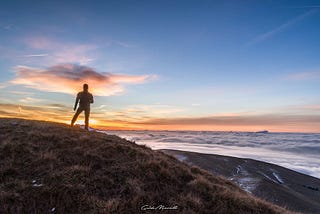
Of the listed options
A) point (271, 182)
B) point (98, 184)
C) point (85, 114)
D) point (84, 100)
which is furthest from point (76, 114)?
point (271, 182)

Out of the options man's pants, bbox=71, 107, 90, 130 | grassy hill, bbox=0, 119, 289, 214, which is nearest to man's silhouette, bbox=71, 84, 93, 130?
man's pants, bbox=71, 107, 90, 130

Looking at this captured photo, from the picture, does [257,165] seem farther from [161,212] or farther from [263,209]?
[161,212]

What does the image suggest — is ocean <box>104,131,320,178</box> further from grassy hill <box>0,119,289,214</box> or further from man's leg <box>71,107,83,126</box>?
grassy hill <box>0,119,289,214</box>

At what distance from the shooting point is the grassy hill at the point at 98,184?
23.8 feet

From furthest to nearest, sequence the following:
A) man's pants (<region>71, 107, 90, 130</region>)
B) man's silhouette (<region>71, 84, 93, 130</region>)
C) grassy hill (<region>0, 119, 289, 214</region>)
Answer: man's pants (<region>71, 107, 90, 130</region>), man's silhouette (<region>71, 84, 93, 130</region>), grassy hill (<region>0, 119, 289, 214</region>)

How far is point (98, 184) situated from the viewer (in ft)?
28.1

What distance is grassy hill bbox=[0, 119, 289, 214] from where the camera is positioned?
23.8ft

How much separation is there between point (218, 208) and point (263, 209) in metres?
1.92

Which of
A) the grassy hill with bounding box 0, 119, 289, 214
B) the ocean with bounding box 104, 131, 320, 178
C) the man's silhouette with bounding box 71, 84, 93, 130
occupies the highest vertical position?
the man's silhouette with bounding box 71, 84, 93, 130

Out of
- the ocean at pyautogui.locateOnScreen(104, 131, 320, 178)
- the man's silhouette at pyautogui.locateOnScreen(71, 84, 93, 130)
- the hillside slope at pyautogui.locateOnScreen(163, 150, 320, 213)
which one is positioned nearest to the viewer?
the man's silhouette at pyautogui.locateOnScreen(71, 84, 93, 130)

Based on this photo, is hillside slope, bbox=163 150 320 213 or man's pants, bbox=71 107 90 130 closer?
man's pants, bbox=71 107 90 130

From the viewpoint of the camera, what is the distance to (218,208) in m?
8.07

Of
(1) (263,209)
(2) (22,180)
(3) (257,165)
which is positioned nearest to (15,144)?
(2) (22,180)

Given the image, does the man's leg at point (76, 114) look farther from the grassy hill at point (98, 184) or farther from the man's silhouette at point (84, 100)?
the grassy hill at point (98, 184)
